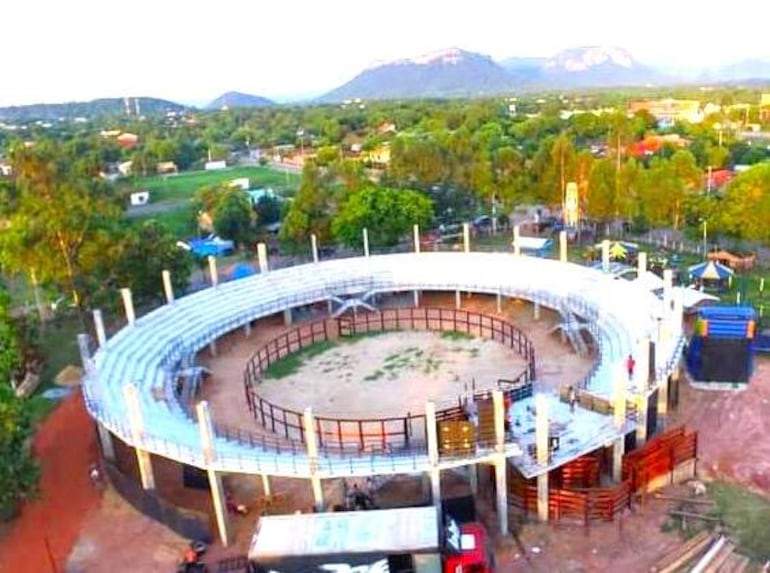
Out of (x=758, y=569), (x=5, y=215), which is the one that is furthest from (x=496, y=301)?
(x=5, y=215)

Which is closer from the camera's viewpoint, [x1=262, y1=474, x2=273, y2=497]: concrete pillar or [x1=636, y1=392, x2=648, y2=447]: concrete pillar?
[x1=262, y1=474, x2=273, y2=497]: concrete pillar

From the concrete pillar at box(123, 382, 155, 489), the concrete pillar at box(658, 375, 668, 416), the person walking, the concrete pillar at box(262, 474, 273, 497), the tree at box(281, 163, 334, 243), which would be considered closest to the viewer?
the concrete pillar at box(123, 382, 155, 489)

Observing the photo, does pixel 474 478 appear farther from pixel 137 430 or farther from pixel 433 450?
pixel 137 430

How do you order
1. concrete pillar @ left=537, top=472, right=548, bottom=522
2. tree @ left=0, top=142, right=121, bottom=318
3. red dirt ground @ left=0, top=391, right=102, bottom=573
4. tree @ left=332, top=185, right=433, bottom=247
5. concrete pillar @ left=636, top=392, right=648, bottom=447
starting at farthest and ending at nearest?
tree @ left=332, top=185, right=433, bottom=247, tree @ left=0, top=142, right=121, bottom=318, concrete pillar @ left=636, top=392, right=648, bottom=447, red dirt ground @ left=0, top=391, right=102, bottom=573, concrete pillar @ left=537, top=472, right=548, bottom=522

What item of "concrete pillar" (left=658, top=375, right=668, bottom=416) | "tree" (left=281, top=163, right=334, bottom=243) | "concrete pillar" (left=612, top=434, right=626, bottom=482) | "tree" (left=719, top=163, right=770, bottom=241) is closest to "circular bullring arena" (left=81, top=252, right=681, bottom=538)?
"concrete pillar" (left=612, top=434, right=626, bottom=482)

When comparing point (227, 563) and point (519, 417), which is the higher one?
point (519, 417)

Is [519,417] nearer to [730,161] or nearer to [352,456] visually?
[352,456]

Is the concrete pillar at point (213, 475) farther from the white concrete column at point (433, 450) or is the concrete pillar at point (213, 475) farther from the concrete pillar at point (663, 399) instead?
the concrete pillar at point (663, 399)

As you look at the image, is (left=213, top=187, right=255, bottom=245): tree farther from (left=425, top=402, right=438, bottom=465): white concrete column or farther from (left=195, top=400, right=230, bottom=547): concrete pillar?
(left=425, top=402, right=438, bottom=465): white concrete column
